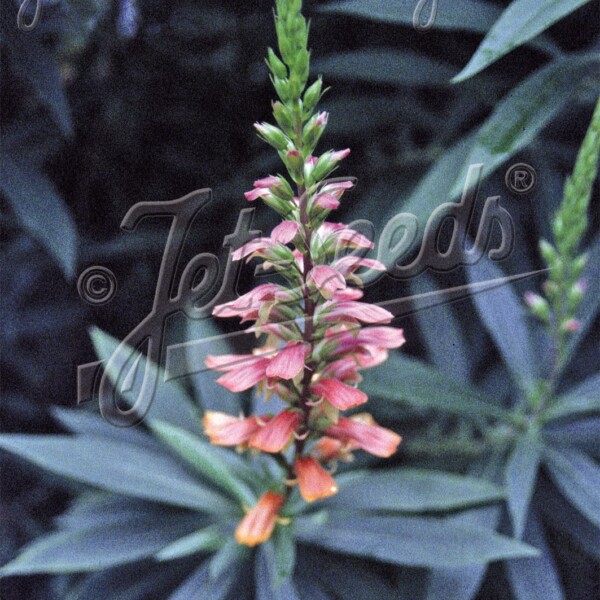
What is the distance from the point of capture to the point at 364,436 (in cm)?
95

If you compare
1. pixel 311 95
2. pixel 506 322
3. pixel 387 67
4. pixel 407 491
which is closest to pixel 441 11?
pixel 387 67

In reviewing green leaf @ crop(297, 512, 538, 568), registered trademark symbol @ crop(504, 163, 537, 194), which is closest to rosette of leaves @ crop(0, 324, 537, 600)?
green leaf @ crop(297, 512, 538, 568)

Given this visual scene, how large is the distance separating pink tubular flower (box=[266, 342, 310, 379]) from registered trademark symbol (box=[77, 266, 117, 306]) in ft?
3.07

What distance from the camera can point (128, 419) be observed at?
1438mm

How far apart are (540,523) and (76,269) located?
44.9 inches

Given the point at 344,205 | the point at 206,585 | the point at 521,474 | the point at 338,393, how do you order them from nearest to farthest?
the point at 338,393 < the point at 206,585 < the point at 521,474 < the point at 344,205

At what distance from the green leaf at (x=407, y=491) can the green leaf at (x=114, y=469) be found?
0.21 meters

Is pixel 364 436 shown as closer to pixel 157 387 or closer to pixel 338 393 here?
pixel 338 393

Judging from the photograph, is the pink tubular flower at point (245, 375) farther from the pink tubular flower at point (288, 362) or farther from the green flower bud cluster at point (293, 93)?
the green flower bud cluster at point (293, 93)

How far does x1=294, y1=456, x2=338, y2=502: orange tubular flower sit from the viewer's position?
2.99 feet

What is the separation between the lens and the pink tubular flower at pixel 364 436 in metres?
0.94

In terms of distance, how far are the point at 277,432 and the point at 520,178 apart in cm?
109

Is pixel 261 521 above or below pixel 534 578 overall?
above

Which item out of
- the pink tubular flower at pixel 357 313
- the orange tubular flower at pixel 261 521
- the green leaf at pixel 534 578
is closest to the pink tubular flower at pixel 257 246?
the pink tubular flower at pixel 357 313
